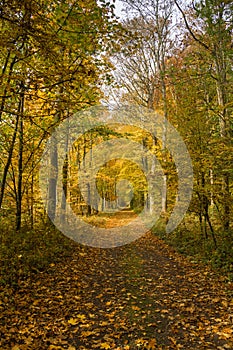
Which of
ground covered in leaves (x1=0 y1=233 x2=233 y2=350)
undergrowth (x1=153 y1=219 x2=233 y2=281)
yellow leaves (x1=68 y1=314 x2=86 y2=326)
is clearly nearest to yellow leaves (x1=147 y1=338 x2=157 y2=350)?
ground covered in leaves (x1=0 y1=233 x2=233 y2=350)

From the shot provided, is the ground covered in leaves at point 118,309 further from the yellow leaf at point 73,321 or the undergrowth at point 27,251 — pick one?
the undergrowth at point 27,251

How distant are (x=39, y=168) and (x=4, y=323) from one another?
7.99 meters

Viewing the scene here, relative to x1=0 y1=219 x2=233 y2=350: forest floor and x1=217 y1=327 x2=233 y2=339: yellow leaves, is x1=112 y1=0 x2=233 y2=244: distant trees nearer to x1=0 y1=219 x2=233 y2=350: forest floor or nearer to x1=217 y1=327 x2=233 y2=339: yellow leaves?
x1=0 y1=219 x2=233 y2=350: forest floor

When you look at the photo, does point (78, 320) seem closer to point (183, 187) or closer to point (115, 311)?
point (115, 311)

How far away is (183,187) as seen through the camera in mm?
10219

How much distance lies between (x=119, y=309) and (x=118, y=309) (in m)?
0.02

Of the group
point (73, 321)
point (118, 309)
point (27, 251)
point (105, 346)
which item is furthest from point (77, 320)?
point (27, 251)

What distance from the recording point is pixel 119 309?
5566 millimetres

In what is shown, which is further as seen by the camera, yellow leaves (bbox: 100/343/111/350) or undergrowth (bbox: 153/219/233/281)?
undergrowth (bbox: 153/219/233/281)

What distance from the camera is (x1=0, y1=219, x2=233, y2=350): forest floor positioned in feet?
14.3

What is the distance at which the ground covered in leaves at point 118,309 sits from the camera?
4.35 metres

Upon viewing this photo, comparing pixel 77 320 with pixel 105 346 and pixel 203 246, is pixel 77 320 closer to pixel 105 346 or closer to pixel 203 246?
pixel 105 346

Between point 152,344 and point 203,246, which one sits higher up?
point 203,246

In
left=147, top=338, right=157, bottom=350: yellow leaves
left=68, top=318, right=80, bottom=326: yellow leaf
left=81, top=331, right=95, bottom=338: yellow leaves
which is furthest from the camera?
left=68, top=318, right=80, bottom=326: yellow leaf
